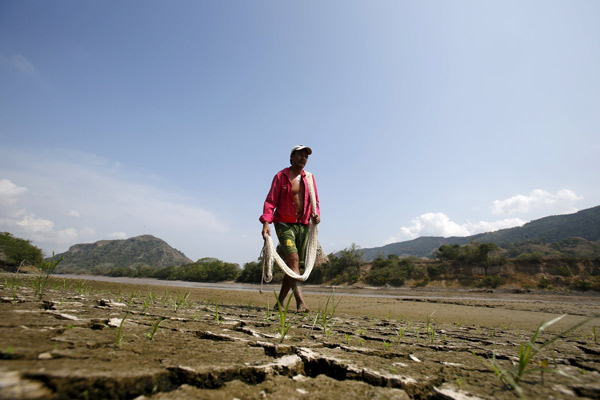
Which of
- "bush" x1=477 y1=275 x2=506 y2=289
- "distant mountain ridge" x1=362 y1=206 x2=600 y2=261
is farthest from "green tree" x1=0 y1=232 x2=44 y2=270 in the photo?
"distant mountain ridge" x1=362 y1=206 x2=600 y2=261

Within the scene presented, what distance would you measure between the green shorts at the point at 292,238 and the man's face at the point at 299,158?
900mm

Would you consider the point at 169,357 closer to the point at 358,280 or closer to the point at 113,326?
the point at 113,326

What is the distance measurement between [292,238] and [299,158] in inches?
45.9

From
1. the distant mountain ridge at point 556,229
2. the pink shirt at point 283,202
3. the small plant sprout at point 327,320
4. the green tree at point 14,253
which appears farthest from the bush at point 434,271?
the green tree at point 14,253

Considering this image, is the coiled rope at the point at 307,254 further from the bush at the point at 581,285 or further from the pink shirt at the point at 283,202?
the bush at the point at 581,285

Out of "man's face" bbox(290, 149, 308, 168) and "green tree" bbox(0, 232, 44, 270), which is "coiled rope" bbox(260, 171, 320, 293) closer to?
"man's face" bbox(290, 149, 308, 168)

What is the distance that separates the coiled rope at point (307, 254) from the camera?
3.29 metres

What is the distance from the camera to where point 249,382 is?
97 centimetres

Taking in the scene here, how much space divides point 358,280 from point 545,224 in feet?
382

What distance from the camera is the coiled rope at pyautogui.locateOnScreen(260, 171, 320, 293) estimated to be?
329 centimetres

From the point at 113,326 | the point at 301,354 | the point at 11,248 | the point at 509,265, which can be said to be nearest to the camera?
the point at 301,354

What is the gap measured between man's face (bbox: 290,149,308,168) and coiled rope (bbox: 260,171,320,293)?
182 mm

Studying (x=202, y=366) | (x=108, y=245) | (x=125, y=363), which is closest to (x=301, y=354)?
(x=202, y=366)

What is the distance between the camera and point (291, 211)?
147 inches
